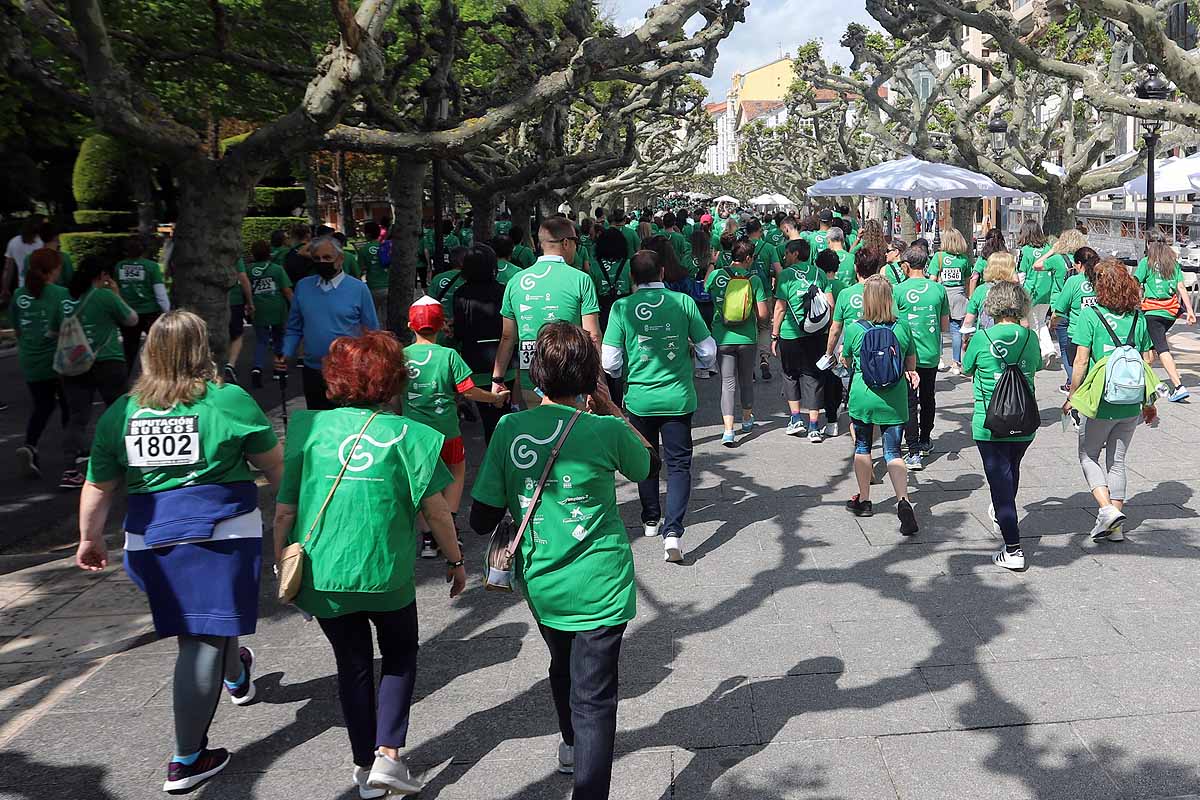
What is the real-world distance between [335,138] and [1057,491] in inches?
231

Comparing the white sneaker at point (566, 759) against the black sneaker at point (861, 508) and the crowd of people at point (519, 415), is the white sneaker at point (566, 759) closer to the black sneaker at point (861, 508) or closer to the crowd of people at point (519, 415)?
the crowd of people at point (519, 415)

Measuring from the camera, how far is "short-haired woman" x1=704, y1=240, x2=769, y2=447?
9.59m

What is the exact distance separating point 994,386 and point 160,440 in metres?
4.29

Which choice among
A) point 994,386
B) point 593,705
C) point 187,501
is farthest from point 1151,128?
point 187,501

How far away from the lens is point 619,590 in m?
3.52

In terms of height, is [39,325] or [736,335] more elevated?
[39,325]

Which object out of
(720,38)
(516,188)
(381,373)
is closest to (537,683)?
(381,373)

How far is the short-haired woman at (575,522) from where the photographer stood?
3.47 metres

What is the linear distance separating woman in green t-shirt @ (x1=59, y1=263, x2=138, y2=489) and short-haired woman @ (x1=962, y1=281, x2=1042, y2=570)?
19.0 feet

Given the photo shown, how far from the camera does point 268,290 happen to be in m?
12.7

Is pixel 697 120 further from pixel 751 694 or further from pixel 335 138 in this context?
pixel 751 694

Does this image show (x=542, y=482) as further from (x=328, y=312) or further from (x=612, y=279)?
(x=612, y=279)

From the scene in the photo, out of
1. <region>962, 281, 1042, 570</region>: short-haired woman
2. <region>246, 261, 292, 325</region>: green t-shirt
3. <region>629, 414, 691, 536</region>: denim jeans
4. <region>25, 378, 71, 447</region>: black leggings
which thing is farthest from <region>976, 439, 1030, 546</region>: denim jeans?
<region>246, 261, 292, 325</region>: green t-shirt

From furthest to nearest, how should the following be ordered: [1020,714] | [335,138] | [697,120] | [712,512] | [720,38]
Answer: [697,120] → [720,38] → [335,138] → [712,512] → [1020,714]
